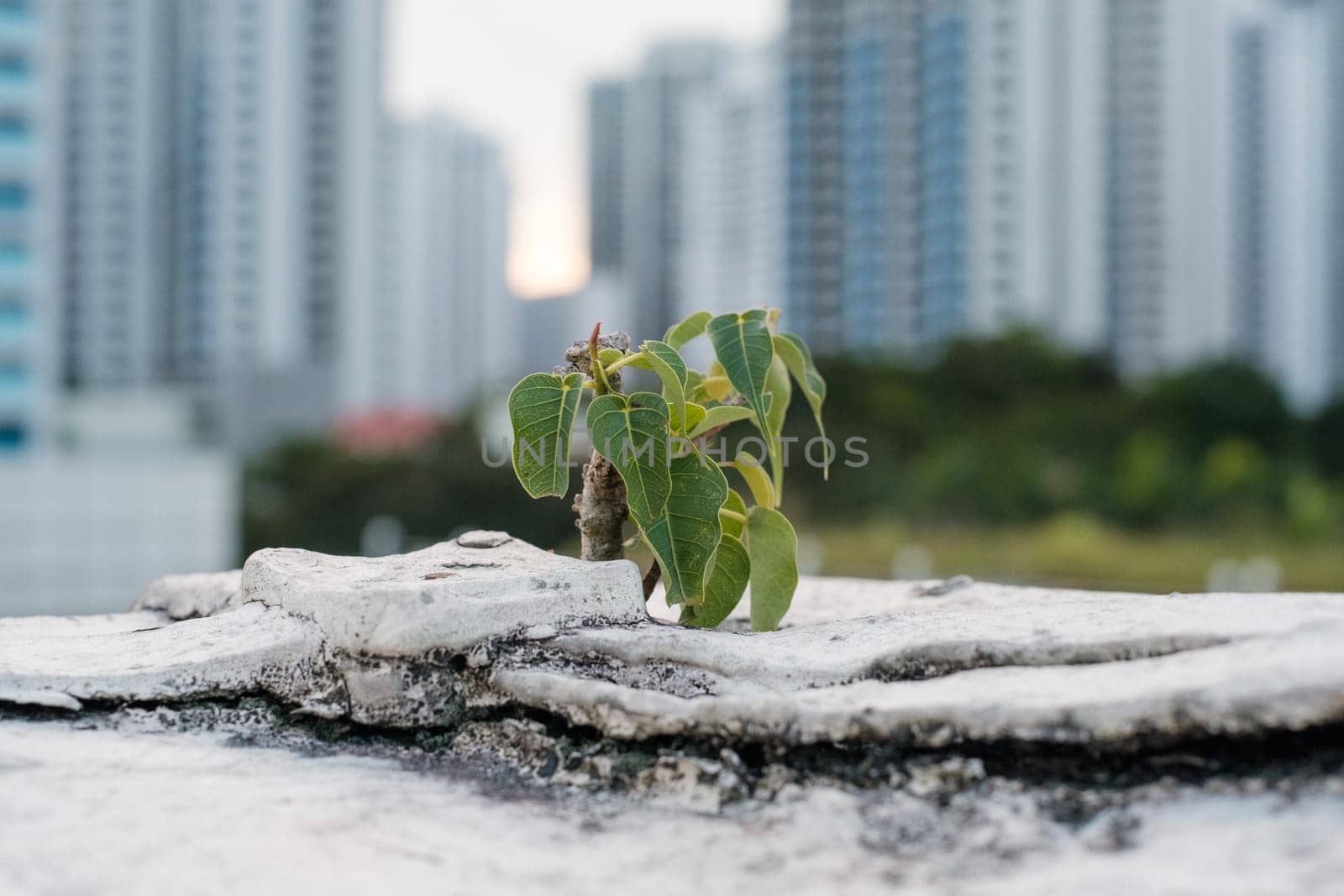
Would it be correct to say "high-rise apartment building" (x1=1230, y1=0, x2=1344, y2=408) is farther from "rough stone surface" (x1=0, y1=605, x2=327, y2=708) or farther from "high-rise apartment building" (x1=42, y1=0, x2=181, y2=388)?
"rough stone surface" (x1=0, y1=605, x2=327, y2=708)

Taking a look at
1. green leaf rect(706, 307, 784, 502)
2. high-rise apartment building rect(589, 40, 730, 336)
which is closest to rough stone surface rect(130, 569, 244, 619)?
green leaf rect(706, 307, 784, 502)

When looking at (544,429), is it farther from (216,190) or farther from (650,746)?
(216,190)

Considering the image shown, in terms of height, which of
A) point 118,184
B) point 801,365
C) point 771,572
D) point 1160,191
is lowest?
point 771,572

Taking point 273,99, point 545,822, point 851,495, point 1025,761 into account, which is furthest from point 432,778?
point 273,99

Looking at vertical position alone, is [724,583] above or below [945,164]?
below

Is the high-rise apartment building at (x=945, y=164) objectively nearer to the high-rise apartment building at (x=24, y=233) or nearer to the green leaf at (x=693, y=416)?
the high-rise apartment building at (x=24, y=233)

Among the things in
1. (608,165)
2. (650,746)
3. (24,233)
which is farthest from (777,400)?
(608,165)

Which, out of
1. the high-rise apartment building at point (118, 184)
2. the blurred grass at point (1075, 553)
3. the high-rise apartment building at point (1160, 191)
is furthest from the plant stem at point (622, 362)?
the high-rise apartment building at point (118, 184)
